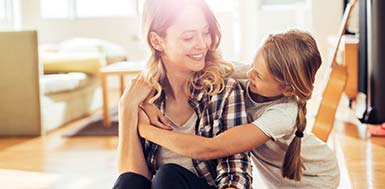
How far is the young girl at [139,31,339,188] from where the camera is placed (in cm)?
157

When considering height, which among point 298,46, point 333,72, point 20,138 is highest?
point 298,46

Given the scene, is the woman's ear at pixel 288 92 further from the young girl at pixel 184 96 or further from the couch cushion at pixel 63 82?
the couch cushion at pixel 63 82

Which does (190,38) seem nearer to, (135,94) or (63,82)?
(135,94)

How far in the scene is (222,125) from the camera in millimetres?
1636

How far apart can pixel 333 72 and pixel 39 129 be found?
1.90 metres

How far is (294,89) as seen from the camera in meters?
1.62

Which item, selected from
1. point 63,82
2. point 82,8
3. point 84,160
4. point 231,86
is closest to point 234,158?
point 231,86

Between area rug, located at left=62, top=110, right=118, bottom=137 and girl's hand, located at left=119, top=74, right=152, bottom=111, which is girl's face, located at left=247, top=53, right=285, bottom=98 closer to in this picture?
girl's hand, located at left=119, top=74, right=152, bottom=111

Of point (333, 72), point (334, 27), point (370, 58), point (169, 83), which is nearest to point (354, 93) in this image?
point (370, 58)

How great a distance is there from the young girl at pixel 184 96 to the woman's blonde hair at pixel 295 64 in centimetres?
12

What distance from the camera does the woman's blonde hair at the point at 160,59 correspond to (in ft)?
5.38

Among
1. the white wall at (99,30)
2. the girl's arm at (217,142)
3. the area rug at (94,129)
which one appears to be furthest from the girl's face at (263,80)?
the white wall at (99,30)

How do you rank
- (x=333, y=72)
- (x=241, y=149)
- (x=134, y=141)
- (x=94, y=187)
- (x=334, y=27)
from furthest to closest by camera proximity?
(x=334, y=27) < (x=333, y=72) < (x=94, y=187) < (x=134, y=141) < (x=241, y=149)

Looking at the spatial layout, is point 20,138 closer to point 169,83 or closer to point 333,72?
point 333,72
